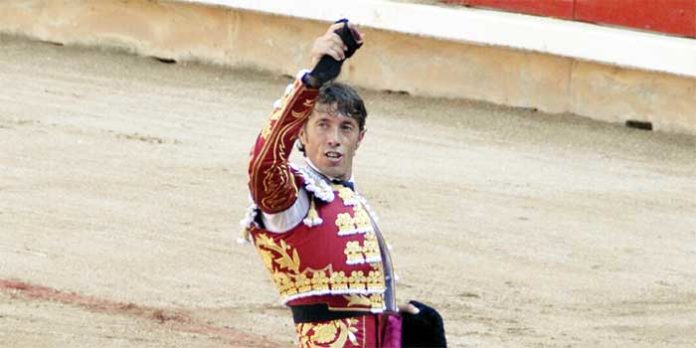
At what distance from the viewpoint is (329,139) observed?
4.58 metres

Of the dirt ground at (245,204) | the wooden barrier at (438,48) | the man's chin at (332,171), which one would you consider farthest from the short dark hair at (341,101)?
the wooden barrier at (438,48)

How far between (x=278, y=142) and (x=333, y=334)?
1.70ft

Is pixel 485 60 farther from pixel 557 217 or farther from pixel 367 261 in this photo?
pixel 367 261

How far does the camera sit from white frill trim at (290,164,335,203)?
14.9ft

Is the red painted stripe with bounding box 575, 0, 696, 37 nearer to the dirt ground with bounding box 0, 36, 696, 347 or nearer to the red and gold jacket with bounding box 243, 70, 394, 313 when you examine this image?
the dirt ground with bounding box 0, 36, 696, 347

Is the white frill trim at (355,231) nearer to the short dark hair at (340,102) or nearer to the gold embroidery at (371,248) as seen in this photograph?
the gold embroidery at (371,248)

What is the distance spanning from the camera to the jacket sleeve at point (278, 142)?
432 centimetres

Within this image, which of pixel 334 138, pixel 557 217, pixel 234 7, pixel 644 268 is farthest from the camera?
pixel 234 7

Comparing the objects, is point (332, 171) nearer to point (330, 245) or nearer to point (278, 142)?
point (330, 245)

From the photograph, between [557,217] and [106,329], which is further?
[557,217]

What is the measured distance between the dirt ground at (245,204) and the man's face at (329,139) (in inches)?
104

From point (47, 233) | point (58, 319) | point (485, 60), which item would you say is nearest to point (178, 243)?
point (47, 233)

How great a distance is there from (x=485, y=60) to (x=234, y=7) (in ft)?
6.12

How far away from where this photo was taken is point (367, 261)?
4.61 meters
